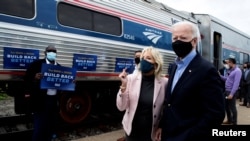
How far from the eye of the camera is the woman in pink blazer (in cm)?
311

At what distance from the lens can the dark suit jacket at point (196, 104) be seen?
247cm

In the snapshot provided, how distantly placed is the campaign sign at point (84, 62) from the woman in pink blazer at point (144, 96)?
3.45 metres

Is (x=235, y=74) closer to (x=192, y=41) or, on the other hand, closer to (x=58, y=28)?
(x=58, y=28)

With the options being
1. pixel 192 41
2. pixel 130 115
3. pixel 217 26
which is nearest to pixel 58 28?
pixel 130 115

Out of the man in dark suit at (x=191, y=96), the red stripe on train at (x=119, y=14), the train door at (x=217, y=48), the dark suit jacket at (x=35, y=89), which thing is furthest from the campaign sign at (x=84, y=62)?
the train door at (x=217, y=48)

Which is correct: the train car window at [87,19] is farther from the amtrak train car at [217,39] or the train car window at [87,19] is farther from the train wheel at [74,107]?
the amtrak train car at [217,39]

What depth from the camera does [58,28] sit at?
6254 millimetres

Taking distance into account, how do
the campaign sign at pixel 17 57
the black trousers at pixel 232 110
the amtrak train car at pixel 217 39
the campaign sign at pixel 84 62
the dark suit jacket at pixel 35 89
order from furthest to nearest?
1. the amtrak train car at pixel 217 39
2. the black trousers at pixel 232 110
3. the campaign sign at pixel 84 62
4. the campaign sign at pixel 17 57
5. the dark suit jacket at pixel 35 89

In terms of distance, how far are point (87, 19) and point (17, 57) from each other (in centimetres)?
216

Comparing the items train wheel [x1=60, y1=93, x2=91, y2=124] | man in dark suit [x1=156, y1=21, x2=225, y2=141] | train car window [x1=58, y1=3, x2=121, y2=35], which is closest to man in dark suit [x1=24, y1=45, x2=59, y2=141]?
train car window [x1=58, y1=3, x2=121, y2=35]

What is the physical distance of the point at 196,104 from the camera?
2.55m

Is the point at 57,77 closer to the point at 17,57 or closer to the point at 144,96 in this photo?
the point at 17,57

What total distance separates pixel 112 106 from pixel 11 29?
4.92 m

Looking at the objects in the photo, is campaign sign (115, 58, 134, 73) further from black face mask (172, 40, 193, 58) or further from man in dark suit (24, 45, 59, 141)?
black face mask (172, 40, 193, 58)
